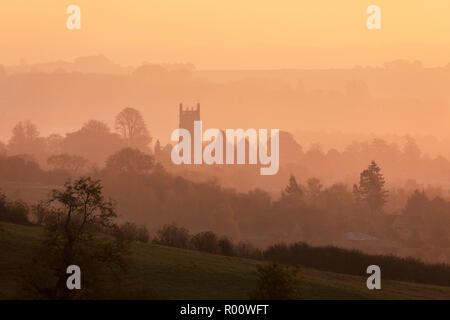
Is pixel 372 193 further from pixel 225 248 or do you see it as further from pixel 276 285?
pixel 276 285

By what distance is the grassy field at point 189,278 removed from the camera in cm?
3725

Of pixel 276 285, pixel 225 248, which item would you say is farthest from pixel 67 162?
pixel 276 285

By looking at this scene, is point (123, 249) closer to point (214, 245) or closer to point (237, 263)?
point (237, 263)

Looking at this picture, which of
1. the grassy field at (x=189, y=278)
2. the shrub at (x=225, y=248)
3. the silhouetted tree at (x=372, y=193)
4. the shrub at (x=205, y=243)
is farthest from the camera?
the silhouetted tree at (x=372, y=193)

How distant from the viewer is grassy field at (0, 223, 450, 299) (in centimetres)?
3725

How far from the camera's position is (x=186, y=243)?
56.0 m

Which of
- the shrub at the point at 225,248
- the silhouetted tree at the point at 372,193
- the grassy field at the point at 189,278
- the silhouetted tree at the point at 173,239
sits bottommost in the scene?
the grassy field at the point at 189,278

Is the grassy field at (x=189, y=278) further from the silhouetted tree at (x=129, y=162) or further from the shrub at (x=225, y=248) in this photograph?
the silhouetted tree at (x=129, y=162)

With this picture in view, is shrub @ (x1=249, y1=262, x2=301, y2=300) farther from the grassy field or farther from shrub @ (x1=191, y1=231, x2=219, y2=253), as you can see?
shrub @ (x1=191, y1=231, x2=219, y2=253)

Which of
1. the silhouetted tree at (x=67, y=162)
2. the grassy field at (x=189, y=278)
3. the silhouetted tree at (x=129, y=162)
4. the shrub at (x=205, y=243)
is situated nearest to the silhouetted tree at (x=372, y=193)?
the silhouetted tree at (x=129, y=162)

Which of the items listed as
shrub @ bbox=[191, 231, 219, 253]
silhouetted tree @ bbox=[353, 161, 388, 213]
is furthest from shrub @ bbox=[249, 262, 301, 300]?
silhouetted tree @ bbox=[353, 161, 388, 213]

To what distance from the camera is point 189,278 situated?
40156 mm
